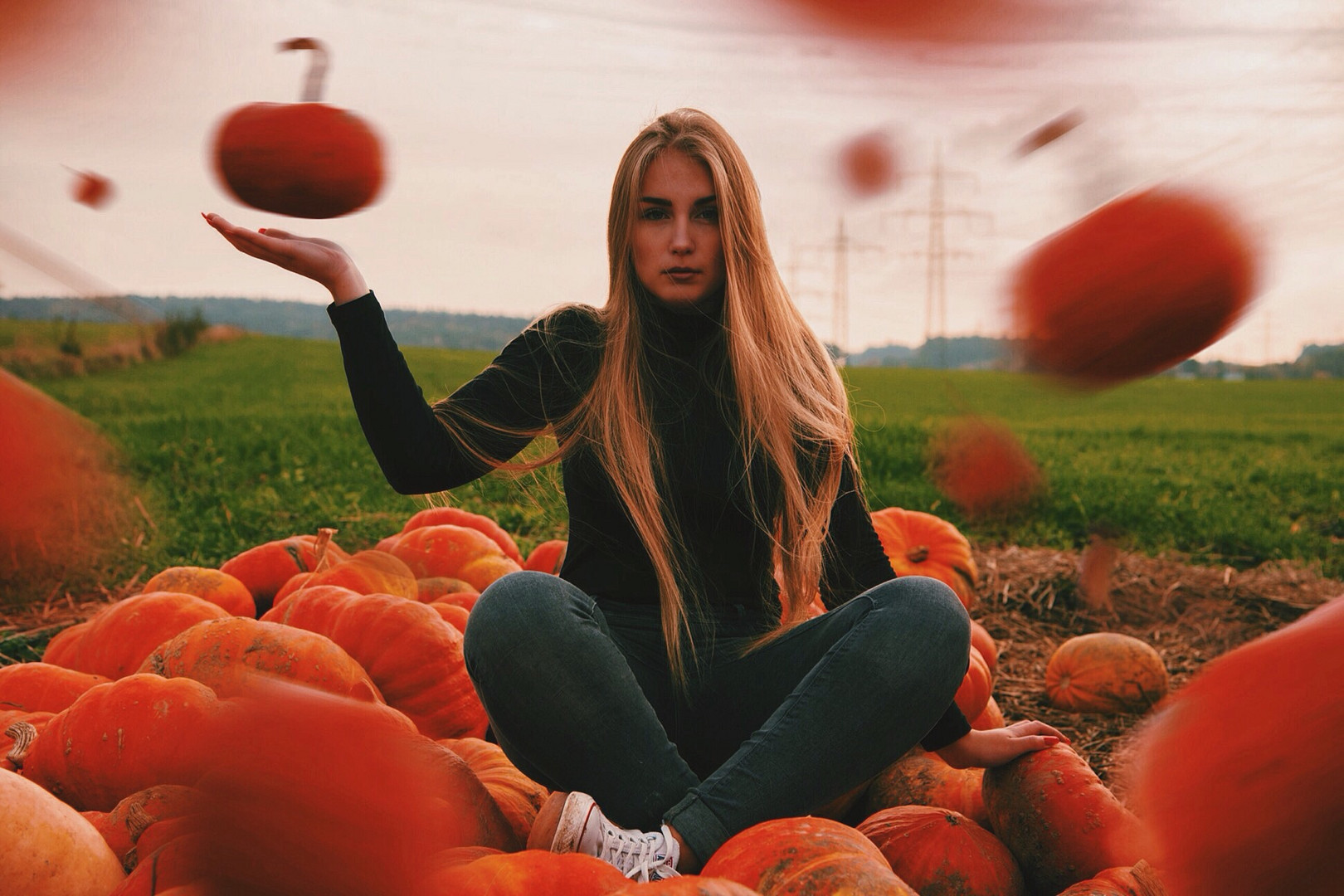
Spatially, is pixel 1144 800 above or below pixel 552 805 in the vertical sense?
above

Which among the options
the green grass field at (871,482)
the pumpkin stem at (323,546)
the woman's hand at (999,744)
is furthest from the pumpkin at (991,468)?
the pumpkin stem at (323,546)

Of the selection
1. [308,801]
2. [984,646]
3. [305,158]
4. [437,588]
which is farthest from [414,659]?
→ [305,158]

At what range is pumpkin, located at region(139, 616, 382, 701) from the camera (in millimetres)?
1701

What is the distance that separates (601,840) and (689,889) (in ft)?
1.52

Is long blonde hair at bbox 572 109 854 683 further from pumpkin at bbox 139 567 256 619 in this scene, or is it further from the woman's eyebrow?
pumpkin at bbox 139 567 256 619

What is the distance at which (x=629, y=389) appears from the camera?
2021 mm

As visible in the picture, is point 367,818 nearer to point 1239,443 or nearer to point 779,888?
point 779,888

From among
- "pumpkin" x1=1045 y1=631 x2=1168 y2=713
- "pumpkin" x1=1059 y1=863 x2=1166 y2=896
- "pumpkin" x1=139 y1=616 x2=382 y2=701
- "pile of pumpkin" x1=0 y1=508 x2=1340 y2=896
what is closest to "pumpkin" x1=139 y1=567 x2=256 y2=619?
"pile of pumpkin" x1=0 y1=508 x2=1340 y2=896

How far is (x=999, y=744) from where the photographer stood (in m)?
1.70

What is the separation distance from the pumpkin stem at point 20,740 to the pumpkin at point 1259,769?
1686 millimetres

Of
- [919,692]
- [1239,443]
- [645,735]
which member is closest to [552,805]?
[645,735]

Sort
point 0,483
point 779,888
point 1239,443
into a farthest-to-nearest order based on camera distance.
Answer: point 1239,443 → point 779,888 → point 0,483

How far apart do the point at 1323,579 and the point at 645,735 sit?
146 inches

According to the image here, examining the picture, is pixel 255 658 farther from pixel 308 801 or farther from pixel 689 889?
pixel 308 801
